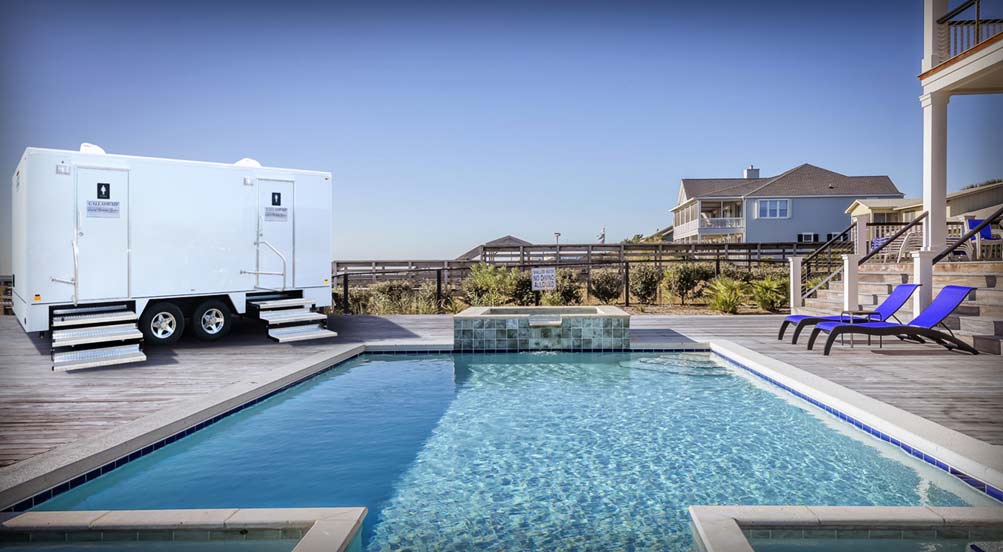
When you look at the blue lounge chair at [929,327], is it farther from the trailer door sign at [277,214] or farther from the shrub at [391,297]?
the shrub at [391,297]

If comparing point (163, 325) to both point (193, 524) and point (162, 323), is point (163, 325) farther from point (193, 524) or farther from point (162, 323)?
point (193, 524)

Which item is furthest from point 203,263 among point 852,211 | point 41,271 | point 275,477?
point 852,211

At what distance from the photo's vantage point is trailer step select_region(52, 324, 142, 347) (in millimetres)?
6840

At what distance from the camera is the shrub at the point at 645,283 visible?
536 inches

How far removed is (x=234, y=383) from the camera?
18.3 ft

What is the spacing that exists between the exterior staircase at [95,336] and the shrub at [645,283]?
971 centimetres

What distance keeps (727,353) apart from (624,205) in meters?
17.6

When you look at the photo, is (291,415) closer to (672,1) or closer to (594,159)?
(672,1)

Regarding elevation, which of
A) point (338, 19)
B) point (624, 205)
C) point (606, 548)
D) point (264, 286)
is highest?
point (624, 205)

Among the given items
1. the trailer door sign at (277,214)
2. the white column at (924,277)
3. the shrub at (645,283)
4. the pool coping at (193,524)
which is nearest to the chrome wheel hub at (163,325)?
the trailer door sign at (277,214)

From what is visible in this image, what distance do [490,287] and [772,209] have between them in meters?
24.0

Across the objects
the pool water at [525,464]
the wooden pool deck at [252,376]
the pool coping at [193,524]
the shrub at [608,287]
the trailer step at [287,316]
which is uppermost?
the shrub at [608,287]

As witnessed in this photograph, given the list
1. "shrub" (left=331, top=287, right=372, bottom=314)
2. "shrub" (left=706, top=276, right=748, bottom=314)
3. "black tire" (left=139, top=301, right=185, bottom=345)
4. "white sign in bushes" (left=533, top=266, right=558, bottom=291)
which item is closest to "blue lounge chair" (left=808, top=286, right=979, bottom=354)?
"shrub" (left=706, top=276, right=748, bottom=314)

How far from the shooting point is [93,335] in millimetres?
7039
